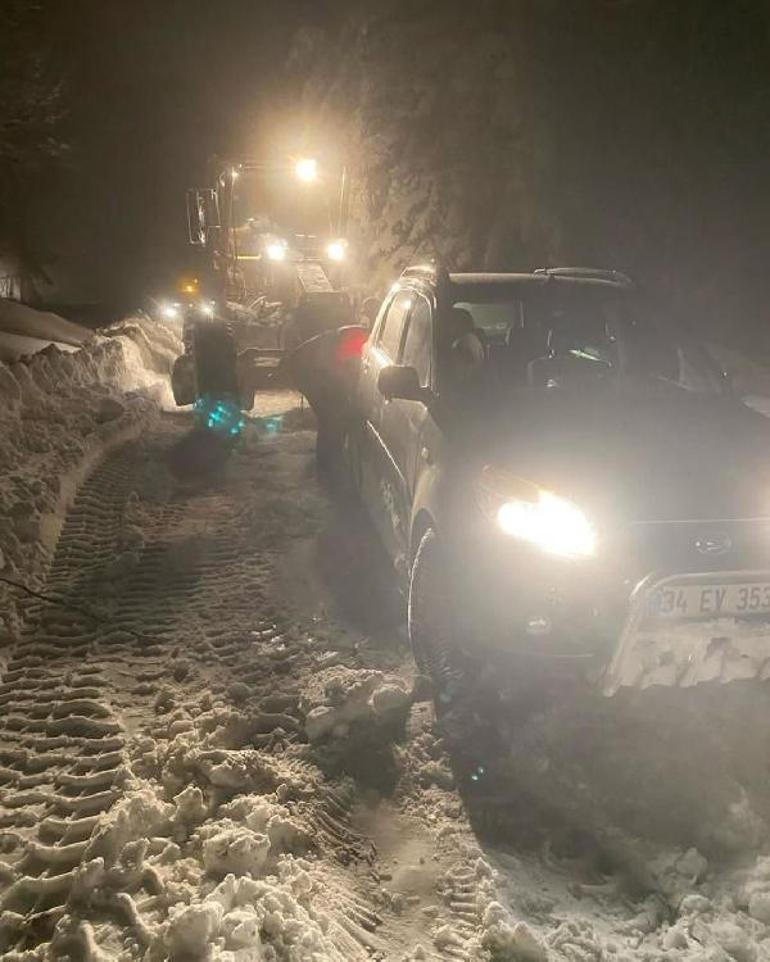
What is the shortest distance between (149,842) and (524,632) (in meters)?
1.64

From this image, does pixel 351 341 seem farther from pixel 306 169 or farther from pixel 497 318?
pixel 306 169

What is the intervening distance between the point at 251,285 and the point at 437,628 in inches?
388

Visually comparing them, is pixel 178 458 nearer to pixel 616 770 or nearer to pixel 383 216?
pixel 616 770

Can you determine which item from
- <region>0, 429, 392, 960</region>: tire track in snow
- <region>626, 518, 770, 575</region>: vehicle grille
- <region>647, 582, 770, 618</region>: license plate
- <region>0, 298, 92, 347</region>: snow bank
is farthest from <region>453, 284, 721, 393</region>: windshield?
<region>0, 298, 92, 347</region>: snow bank

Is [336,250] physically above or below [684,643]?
above

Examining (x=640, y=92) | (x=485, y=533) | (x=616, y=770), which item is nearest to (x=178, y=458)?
(x=485, y=533)

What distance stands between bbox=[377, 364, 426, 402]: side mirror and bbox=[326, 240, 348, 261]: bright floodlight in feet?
30.7

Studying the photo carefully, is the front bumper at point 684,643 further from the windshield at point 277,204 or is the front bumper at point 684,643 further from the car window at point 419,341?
the windshield at point 277,204

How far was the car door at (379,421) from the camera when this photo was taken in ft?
16.5

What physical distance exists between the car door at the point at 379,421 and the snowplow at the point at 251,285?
3.38m

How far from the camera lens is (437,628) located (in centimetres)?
388

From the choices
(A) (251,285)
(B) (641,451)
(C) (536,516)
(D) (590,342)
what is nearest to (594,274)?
(D) (590,342)

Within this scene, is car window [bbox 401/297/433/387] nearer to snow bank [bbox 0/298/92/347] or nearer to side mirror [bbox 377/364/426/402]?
side mirror [bbox 377/364/426/402]

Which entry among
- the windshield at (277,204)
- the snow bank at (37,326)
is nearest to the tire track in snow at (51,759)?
the windshield at (277,204)
